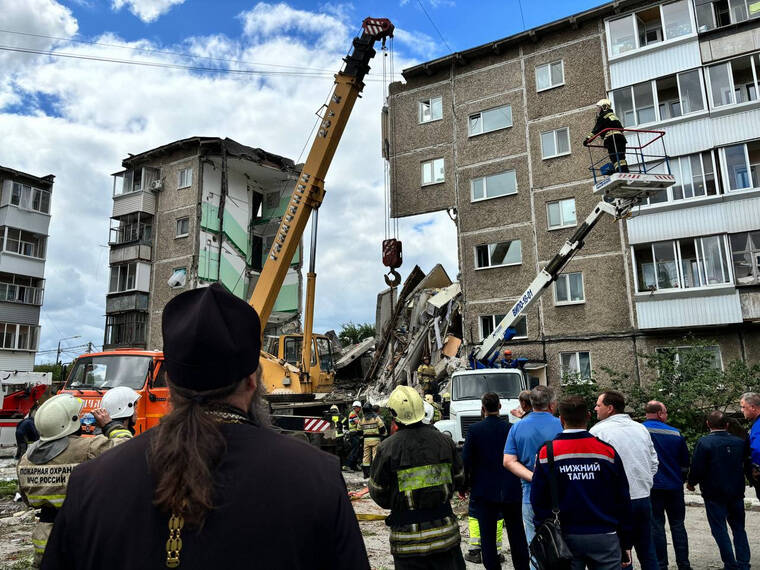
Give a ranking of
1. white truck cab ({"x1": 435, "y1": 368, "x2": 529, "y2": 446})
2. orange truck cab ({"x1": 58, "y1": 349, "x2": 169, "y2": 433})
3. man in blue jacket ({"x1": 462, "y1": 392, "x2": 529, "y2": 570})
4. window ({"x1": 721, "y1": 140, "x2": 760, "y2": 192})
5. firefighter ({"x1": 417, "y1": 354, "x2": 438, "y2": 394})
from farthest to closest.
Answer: window ({"x1": 721, "y1": 140, "x2": 760, "y2": 192}) → firefighter ({"x1": 417, "y1": 354, "x2": 438, "y2": 394}) → white truck cab ({"x1": 435, "y1": 368, "x2": 529, "y2": 446}) → orange truck cab ({"x1": 58, "y1": 349, "x2": 169, "y2": 433}) → man in blue jacket ({"x1": 462, "y1": 392, "x2": 529, "y2": 570})

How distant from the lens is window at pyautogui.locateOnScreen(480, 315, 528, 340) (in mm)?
22188

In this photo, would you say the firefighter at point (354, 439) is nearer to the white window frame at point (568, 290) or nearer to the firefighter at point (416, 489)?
the firefighter at point (416, 489)

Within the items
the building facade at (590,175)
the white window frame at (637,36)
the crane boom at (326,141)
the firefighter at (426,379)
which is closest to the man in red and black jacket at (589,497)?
the crane boom at (326,141)

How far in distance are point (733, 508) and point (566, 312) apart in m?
16.0

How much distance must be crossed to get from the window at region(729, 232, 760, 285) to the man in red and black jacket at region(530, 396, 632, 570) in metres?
17.3

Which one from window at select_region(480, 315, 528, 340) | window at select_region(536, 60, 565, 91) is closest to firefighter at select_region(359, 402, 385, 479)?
window at select_region(480, 315, 528, 340)

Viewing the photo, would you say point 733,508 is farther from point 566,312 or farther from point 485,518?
→ point 566,312

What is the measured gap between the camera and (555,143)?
22.9 m

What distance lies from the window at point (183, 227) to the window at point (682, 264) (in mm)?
23361

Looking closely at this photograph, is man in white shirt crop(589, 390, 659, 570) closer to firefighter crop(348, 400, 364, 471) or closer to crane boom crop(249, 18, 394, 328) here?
firefighter crop(348, 400, 364, 471)

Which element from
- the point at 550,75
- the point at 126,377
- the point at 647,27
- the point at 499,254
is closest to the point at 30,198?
the point at 499,254

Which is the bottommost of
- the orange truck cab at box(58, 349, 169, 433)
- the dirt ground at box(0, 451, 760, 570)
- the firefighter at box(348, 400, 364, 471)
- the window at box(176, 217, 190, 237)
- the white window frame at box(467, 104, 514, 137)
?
the dirt ground at box(0, 451, 760, 570)

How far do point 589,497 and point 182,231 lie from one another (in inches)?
1211

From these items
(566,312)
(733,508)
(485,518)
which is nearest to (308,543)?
(485,518)
